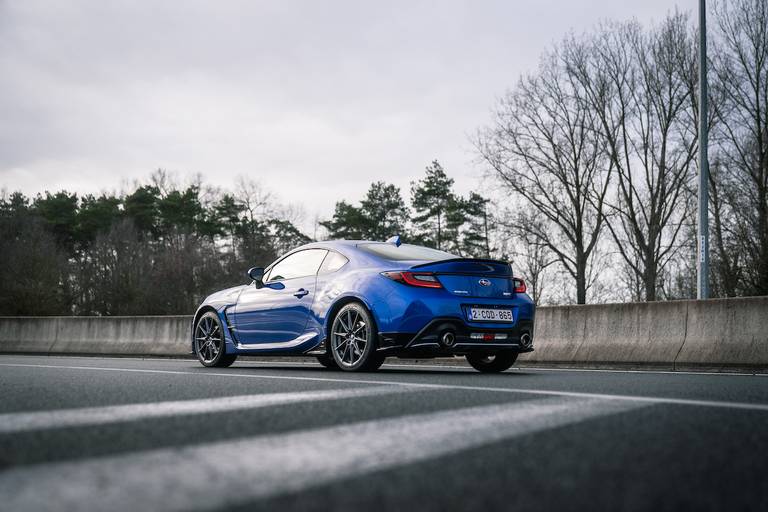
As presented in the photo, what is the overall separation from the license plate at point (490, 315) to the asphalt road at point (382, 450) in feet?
9.19

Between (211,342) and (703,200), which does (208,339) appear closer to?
(211,342)

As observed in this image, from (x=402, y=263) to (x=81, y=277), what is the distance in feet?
197

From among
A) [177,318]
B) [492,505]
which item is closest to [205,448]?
[492,505]

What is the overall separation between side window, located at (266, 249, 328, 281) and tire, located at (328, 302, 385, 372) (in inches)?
37.4

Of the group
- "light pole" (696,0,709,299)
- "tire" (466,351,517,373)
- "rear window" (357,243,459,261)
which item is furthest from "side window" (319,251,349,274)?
"light pole" (696,0,709,299)

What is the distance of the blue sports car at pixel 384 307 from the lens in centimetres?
856

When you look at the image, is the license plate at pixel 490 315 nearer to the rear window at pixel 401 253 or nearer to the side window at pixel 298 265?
the rear window at pixel 401 253

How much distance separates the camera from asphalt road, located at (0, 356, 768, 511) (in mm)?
2467

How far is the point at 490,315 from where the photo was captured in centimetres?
891

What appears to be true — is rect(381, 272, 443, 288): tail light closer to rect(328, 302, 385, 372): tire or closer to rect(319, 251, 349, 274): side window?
rect(328, 302, 385, 372): tire

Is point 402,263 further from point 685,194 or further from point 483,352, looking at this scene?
point 685,194

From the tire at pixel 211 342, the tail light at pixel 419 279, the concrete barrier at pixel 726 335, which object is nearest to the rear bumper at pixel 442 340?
the tail light at pixel 419 279

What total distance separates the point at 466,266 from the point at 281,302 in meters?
2.43

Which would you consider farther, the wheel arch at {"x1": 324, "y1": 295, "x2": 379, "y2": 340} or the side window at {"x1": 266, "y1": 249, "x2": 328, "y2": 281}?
the side window at {"x1": 266, "y1": 249, "x2": 328, "y2": 281}
